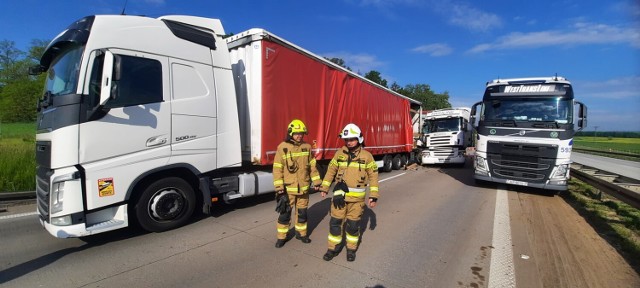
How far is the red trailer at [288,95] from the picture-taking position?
5406 millimetres

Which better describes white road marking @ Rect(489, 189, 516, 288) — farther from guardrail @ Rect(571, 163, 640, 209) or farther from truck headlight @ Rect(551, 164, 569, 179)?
truck headlight @ Rect(551, 164, 569, 179)

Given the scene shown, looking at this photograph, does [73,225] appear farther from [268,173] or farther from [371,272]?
[371,272]

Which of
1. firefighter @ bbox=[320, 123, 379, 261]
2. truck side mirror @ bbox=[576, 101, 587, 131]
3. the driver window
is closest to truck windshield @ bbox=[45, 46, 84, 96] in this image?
the driver window

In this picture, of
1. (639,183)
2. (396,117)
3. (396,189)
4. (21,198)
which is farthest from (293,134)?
(396,117)

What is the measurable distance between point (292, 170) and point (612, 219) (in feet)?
19.4

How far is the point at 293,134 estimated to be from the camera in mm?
4066

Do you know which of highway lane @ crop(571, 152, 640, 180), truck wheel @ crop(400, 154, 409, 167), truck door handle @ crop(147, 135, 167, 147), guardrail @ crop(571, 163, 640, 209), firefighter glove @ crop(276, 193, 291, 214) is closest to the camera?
firefighter glove @ crop(276, 193, 291, 214)

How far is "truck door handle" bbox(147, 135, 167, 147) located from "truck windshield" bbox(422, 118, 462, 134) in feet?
41.3

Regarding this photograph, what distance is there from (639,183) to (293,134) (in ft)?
23.0

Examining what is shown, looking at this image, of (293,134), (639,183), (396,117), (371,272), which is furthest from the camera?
(396,117)

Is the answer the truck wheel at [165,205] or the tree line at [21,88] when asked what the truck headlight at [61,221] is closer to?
the truck wheel at [165,205]

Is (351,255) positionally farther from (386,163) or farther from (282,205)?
(386,163)

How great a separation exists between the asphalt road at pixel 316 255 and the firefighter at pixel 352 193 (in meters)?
0.24

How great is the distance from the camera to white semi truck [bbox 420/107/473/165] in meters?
13.6
